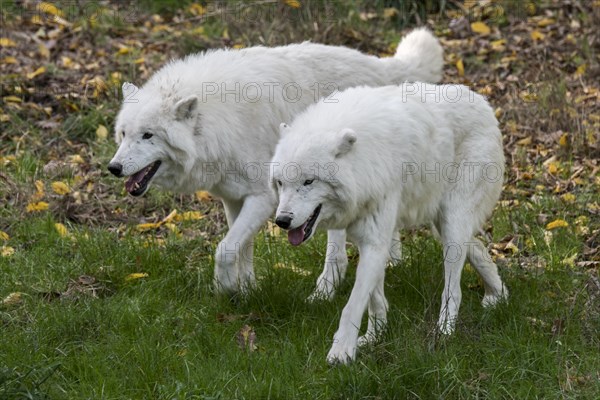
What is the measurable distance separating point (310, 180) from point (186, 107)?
1.31m

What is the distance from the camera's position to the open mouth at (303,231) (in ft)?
17.9

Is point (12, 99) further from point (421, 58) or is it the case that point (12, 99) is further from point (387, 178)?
point (387, 178)

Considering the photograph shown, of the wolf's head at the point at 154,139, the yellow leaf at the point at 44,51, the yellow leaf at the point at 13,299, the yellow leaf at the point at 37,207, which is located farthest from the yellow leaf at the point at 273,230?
the yellow leaf at the point at 44,51

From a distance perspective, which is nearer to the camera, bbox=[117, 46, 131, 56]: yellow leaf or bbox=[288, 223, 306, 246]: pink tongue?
bbox=[288, 223, 306, 246]: pink tongue

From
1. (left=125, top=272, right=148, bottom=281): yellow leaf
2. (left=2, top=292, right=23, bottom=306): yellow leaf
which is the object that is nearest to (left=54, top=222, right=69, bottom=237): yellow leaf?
(left=125, top=272, right=148, bottom=281): yellow leaf

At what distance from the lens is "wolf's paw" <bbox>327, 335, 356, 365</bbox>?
5441mm

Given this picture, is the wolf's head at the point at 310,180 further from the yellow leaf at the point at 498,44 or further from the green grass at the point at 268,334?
the yellow leaf at the point at 498,44

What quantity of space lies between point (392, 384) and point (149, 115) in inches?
94.6

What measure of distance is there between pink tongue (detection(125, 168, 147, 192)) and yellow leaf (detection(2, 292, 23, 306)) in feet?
3.22

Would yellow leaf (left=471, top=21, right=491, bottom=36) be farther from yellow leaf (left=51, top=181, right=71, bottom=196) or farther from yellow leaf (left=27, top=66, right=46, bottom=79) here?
yellow leaf (left=51, top=181, right=71, bottom=196)

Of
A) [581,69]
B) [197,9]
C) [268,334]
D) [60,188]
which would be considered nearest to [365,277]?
[268,334]

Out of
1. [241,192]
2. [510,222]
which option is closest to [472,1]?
[510,222]

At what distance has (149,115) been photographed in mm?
6270

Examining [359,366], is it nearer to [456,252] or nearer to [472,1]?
[456,252]
